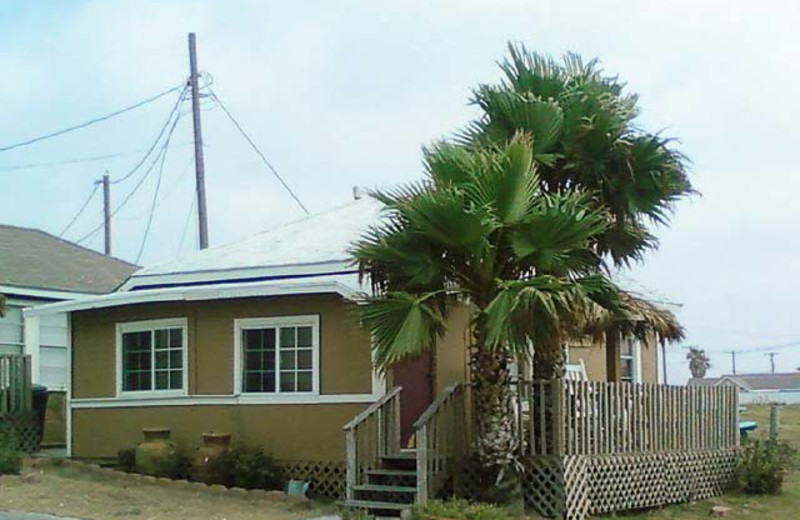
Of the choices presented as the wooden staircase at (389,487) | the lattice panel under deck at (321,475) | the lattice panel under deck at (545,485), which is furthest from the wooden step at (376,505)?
the lattice panel under deck at (545,485)

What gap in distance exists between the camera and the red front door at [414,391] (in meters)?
16.5

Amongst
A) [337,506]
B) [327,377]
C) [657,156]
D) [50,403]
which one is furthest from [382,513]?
[50,403]

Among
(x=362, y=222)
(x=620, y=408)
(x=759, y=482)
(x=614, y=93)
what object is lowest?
(x=759, y=482)

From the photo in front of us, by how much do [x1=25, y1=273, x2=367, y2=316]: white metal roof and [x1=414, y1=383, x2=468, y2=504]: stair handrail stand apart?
1.80 metres

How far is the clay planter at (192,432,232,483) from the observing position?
16750mm

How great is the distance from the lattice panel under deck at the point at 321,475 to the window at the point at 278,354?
108 cm

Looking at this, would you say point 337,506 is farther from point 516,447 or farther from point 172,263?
point 172,263

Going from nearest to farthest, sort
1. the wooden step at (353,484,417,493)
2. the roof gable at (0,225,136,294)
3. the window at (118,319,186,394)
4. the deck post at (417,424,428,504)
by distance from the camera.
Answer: the deck post at (417,424,428,504)
the wooden step at (353,484,417,493)
the window at (118,319,186,394)
the roof gable at (0,225,136,294)

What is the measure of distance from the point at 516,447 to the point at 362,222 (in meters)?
5.64

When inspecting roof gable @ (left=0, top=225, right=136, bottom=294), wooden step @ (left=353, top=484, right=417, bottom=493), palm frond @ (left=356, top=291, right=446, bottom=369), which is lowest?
wooden step @ (left=353, top=484, right=417, bottom=493)

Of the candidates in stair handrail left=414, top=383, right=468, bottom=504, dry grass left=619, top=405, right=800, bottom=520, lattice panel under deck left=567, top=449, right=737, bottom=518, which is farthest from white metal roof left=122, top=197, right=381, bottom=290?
dry grass left=619, top=405, right=800, bottom=520

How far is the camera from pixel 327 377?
16.5 m

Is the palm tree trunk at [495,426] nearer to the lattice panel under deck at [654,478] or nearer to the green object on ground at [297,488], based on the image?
the lattice panel under deck at [654,478]

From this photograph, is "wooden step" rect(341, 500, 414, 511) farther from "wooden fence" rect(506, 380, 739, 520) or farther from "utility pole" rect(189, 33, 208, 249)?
"utility pole" rect(189, 33, 208, 249)
